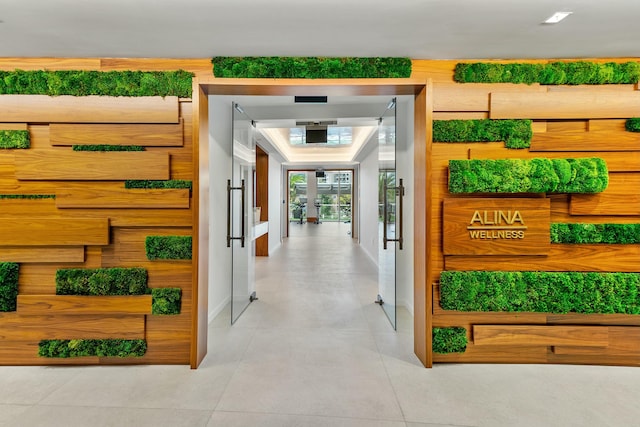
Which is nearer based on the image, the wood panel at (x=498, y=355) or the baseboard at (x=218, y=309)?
the wood panel at (x=498, y=355)

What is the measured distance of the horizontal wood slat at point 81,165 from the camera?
8.87 ft

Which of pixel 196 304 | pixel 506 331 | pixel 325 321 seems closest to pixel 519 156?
pixel 506 331

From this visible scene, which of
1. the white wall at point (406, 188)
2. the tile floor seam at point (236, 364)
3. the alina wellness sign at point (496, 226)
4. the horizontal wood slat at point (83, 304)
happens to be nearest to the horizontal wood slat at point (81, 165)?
the horizontal wood slat at point (83, 304)

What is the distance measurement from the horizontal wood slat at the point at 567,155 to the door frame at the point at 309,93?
1.58ft

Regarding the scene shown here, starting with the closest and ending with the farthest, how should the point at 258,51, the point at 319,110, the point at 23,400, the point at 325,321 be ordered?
the point at 23,400 < the point at 258,51 < the point at 325,321 < the point at 319,110

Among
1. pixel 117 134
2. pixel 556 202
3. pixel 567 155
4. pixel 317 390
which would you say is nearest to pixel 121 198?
pixel 117 134

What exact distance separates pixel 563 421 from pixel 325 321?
2.34 meters

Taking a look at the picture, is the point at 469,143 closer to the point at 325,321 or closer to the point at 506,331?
the point at 506,331

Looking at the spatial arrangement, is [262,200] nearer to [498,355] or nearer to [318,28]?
[318,28]

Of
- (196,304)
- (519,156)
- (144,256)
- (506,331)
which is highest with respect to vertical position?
(519,156)

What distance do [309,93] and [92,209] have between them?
216 centimetres

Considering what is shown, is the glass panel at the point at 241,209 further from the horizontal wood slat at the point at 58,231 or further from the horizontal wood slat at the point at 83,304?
the horizontal wood slat at the point at 58,231

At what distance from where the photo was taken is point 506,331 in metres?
2.80

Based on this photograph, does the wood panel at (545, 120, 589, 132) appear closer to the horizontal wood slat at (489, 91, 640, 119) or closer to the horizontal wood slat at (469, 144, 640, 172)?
the horizontal wood slat at (489, 91, 640, 119)
